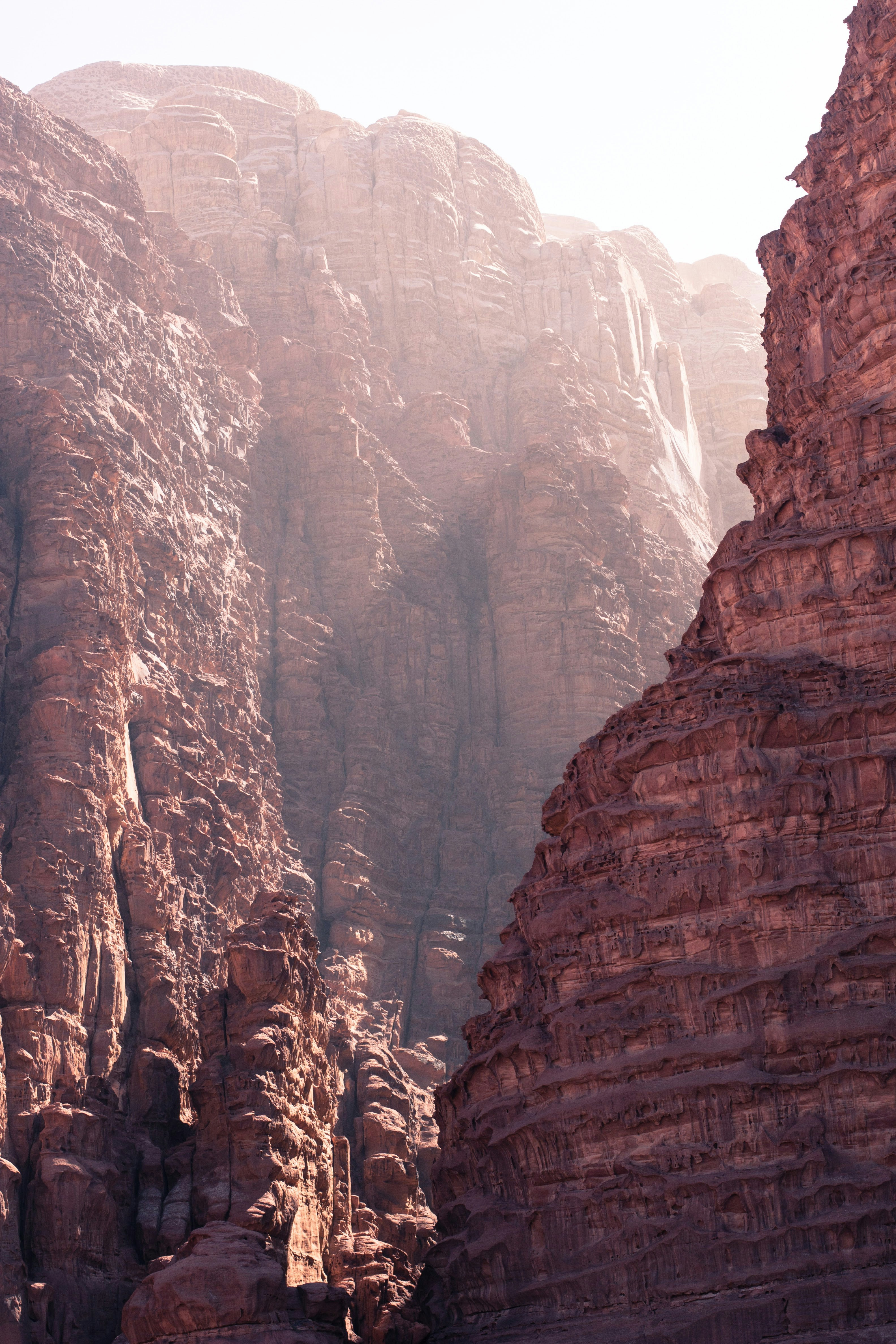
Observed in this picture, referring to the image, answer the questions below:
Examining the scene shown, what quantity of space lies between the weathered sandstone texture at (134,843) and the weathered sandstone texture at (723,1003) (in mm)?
6795

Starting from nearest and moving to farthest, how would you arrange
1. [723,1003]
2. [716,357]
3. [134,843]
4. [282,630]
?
[723,1003]
[134,843]
[282,630]
[716,357]

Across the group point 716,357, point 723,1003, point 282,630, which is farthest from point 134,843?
Answer: point 716,357

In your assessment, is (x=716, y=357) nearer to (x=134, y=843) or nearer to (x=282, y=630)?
(x=282, y=630)

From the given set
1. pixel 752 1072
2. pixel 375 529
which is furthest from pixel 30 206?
pixel 752 1072

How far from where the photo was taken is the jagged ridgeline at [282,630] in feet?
184

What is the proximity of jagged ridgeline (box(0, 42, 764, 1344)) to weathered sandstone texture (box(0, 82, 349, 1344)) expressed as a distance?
7.8 inches

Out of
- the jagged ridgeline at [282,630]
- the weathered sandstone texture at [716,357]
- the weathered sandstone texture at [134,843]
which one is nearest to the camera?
the weathered sandstone texture at [134,843]

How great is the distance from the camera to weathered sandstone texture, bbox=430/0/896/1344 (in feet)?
138

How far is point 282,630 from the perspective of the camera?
105000 millimetres

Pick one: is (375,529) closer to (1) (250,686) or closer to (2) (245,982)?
(1) (250,686)

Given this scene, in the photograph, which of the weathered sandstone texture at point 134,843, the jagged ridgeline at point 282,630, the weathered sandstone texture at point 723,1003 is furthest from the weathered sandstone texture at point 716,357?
the weathered sandstone texture at point 723,1003

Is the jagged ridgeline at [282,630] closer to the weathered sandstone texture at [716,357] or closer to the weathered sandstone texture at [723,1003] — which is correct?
the weathered sandstone texture at [716,357]

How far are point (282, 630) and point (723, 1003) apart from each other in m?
64.0

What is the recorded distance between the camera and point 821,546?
50812 mm
